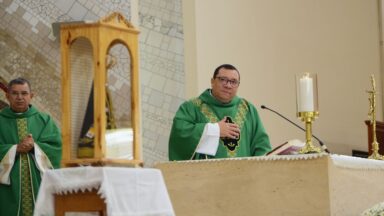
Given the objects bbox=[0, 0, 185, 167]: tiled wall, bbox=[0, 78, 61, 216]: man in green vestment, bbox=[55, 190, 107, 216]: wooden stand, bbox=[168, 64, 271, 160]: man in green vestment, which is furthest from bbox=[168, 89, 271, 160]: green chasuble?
bbox=[55, 190, 107, 216]: wooden stand

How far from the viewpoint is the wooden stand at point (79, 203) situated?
3758 mm

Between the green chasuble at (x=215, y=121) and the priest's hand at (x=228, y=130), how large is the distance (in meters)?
0.15

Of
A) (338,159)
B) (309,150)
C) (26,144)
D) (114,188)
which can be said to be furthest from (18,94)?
(114,188)

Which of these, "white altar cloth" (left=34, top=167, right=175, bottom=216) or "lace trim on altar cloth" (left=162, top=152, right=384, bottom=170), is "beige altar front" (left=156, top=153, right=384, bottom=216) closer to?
"lace trim on altar cloth" (left=162, top=152, right=384, bottom=170)

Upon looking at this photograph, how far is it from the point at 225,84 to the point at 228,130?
1.91 feet

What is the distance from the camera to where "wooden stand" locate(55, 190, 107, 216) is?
148 inches

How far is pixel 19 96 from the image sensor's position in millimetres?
6914

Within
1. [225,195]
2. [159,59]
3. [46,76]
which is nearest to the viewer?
[225,195]

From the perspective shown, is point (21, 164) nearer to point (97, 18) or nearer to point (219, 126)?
point (219, 126)

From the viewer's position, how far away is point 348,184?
5.02m

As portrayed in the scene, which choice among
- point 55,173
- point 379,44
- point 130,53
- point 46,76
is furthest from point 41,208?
point 379,44

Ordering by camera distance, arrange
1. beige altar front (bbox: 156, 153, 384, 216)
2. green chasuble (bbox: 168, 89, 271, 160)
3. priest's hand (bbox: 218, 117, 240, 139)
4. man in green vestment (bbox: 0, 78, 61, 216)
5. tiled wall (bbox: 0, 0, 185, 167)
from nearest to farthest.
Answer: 1. beige altar front (bbox: 156, 153, 384, 216)
2. priest's hand (bbox: 218, 117, 240, 139)
3. green chasuble (bbox: 168, 89, 271, 160)
4. man in green vestment (bbox: 0, 78, 61, 216)
5. tiled wall (bbox: 0, 0, 185, 167)

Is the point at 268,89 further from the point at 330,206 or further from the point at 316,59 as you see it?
the point at 330,206

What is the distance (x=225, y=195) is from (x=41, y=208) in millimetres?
1674
